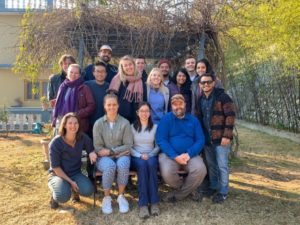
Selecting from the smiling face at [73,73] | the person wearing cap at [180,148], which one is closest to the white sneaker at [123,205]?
the person wearing cap at [180,148]

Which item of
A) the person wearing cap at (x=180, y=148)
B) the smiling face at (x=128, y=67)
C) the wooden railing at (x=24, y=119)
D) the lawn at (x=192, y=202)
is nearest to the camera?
the lawn at (x=192, y=202)

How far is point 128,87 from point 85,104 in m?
0.59

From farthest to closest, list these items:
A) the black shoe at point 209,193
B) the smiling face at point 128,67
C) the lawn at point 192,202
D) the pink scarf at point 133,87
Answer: the black shoe at point 209,193 → the pink scarf at point 133,87 → the smiling face at point 128,67 → the lawn at point 192,202

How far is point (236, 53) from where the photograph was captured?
12273 mm

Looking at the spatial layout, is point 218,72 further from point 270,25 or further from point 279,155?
point 279,155

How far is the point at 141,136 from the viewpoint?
464 cm

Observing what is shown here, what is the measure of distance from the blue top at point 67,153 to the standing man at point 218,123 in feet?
4.85

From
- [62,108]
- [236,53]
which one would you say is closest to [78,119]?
[62,108]

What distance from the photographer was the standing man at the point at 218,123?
4.62 m

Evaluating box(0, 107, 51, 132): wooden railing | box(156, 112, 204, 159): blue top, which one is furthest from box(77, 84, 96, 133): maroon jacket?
box(0, 107, 51, 132): wooden railing

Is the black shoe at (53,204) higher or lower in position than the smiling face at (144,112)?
lower

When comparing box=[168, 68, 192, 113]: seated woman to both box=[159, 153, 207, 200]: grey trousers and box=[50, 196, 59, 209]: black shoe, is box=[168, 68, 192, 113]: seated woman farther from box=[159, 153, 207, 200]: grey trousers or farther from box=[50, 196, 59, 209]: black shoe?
box=[50, 196, 59, 209]: black shoe

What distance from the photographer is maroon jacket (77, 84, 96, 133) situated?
477 centimetres

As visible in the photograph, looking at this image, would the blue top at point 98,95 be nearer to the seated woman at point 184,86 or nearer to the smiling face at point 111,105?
the smiling face at point 111,105
